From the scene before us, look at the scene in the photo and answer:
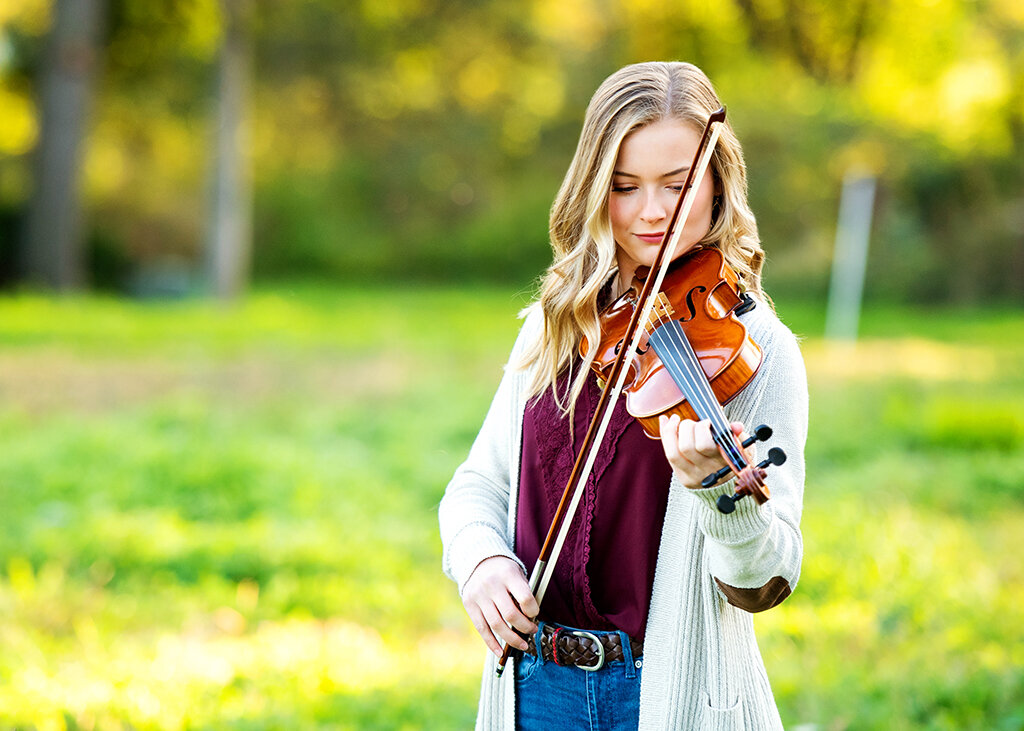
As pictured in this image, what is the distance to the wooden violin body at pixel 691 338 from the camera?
1500 mm

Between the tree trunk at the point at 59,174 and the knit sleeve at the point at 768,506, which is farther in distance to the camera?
the tree trunk at the point at 59,174

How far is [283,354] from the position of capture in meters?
10.7

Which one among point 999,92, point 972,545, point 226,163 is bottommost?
point 972,545

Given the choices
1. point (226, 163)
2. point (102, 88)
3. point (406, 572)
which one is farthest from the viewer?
point (102, 88)

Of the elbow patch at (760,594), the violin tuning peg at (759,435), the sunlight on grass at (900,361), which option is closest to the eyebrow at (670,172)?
the violin tuning peg at (759,435)

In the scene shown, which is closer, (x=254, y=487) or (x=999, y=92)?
(x=254, y=487)

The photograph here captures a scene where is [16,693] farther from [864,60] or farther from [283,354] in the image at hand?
[864,60]

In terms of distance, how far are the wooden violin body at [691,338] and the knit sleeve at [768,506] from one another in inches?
2.2

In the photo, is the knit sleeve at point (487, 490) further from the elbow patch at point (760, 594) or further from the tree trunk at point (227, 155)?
the tree trunk at point (227, 155)

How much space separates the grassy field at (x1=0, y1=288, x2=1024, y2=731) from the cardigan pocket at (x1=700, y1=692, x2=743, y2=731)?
166 cm

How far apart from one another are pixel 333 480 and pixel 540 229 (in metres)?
14.3

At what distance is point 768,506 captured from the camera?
4.81 ft

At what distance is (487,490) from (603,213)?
54 cm

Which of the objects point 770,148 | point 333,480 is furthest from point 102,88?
point 333,480
